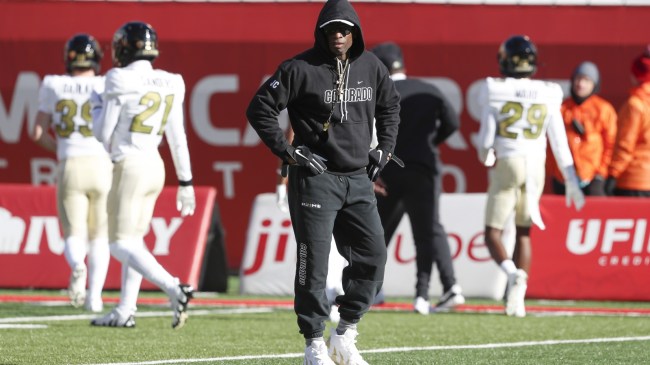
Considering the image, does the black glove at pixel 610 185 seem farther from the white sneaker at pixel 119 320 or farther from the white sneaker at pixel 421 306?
the white sneaker at pixel 119 320

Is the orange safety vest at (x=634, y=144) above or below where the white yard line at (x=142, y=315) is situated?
above

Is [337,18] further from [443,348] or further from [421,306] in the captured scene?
[421,306]

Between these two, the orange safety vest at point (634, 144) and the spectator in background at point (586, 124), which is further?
the spectator in background at point (586, 124)

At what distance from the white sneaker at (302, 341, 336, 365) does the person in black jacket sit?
4.19m

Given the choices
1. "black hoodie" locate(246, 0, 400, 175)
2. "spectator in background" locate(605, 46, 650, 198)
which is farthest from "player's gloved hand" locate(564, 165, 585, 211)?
"black hoodie" locate(246, 0, 400, 175)

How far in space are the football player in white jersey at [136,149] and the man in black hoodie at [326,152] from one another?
227cm

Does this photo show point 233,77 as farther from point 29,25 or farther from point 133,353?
point 133,353

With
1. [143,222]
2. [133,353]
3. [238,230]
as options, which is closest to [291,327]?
[143,222]

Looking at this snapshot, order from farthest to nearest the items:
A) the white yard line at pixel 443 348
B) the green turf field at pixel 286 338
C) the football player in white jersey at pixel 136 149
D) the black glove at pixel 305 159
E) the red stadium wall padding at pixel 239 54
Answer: the red stadium wall padding at pixel 239 54 < the football player in white jersey at pixel 136 149 < the green turf field at pixel 286 338 < the white yard line at pixel 443 348 < the black glove at pixel 305 159

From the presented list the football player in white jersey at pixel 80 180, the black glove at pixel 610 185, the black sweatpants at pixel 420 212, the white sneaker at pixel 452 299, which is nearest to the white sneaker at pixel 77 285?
the football player in white jersey at pixel 80 180

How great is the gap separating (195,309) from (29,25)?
18.4 ft

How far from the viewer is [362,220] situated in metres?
7.48

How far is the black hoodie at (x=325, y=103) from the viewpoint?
24.0 feet

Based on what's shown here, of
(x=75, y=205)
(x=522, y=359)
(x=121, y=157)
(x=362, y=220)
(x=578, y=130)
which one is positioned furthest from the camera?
(x=578, y=130)
